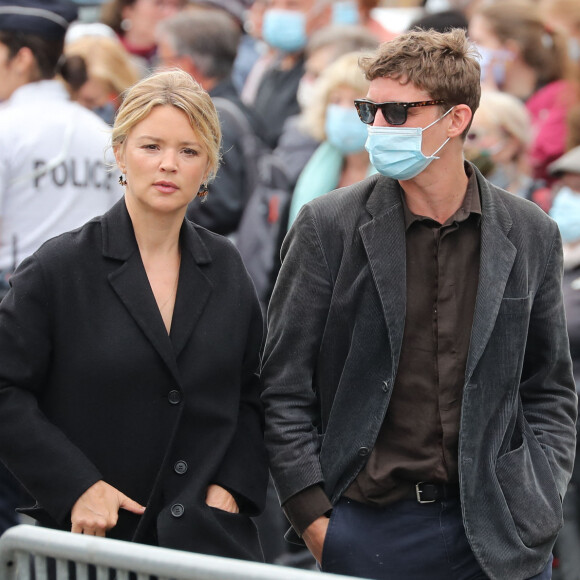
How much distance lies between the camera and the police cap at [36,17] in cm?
558

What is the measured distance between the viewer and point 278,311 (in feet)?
12.7

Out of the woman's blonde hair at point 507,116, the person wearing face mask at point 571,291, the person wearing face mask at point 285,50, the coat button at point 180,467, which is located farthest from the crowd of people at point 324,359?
the person wearing face mask at point 285,50

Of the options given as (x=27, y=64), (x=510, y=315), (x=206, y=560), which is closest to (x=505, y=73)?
(x=27, y=64)

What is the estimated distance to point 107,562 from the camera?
279 cm

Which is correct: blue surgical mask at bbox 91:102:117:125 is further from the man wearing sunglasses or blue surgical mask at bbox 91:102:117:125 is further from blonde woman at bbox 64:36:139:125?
the man wearing sunglasses

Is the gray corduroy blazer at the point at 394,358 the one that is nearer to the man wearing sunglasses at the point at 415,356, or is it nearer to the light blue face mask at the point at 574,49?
the man wearing sunglasses at the point at 415,356

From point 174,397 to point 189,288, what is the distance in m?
0.33

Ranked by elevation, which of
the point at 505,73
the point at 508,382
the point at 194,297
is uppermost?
the point at 505,73

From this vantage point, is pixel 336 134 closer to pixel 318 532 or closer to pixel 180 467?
pixel 318 532

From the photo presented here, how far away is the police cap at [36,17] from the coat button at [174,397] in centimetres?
260

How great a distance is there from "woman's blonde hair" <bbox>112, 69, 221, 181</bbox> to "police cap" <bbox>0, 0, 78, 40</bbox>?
6.84ft

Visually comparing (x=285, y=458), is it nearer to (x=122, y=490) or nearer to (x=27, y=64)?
(x=122, y=490)

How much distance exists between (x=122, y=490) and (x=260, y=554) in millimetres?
490

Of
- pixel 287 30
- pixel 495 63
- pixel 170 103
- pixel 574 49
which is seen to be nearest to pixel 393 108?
pixel 170 103
